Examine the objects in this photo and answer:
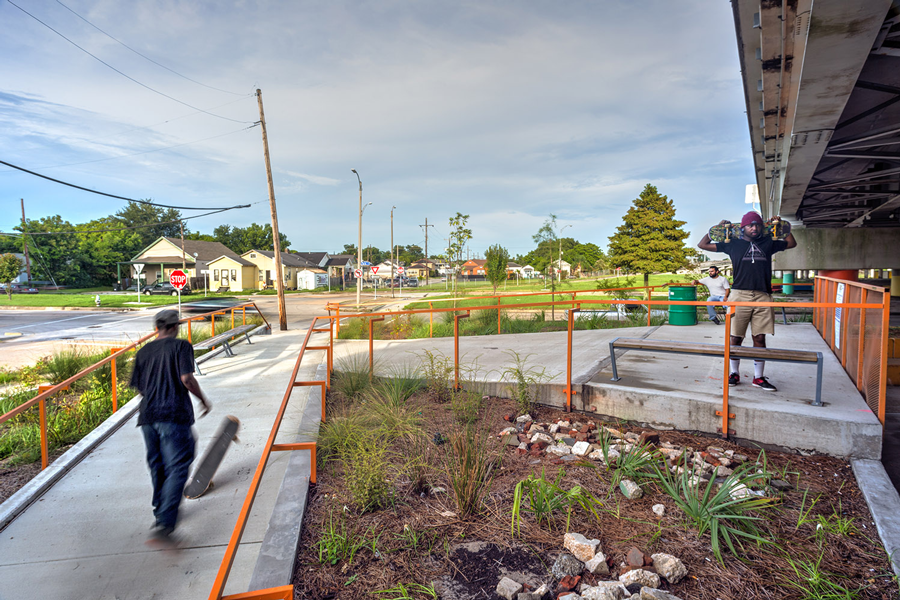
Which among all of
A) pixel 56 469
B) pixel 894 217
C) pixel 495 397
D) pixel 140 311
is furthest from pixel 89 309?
pixel 894 217

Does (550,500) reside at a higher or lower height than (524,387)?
lower

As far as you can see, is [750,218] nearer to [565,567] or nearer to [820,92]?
[820,92]

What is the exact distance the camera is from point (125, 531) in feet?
A: 12.6

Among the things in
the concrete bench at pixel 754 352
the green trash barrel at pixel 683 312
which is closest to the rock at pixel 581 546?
the concrete bench at pixel 754 352

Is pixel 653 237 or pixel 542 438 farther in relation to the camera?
pixel 653 237

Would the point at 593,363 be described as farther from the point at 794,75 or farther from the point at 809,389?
the point at 794,75

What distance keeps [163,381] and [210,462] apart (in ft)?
3.16

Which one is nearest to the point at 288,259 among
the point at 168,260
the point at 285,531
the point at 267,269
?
the point at 267,269

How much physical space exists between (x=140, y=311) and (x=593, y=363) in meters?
31.7

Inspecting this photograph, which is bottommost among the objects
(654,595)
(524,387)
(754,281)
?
(654,595)

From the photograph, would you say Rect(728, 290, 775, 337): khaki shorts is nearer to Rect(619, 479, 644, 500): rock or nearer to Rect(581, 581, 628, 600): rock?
Rect(619, 479, 644, 500): rock

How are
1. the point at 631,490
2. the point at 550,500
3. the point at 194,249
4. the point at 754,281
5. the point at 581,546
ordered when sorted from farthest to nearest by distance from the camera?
the point at 194,249, the point at 754,281, the point at 631,490, the point at 550,500, the point at 581,546

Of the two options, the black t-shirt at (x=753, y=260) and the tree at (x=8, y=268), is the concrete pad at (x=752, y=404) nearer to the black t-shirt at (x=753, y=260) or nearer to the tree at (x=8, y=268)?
the black t-shirt at (x=753, y=260)

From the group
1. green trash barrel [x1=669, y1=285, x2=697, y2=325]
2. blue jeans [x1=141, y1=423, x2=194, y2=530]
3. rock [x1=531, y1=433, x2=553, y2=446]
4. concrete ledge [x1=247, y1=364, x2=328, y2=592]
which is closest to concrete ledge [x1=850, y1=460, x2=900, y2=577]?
rock [x1=531, y1=433, x2=553, y2=446]
